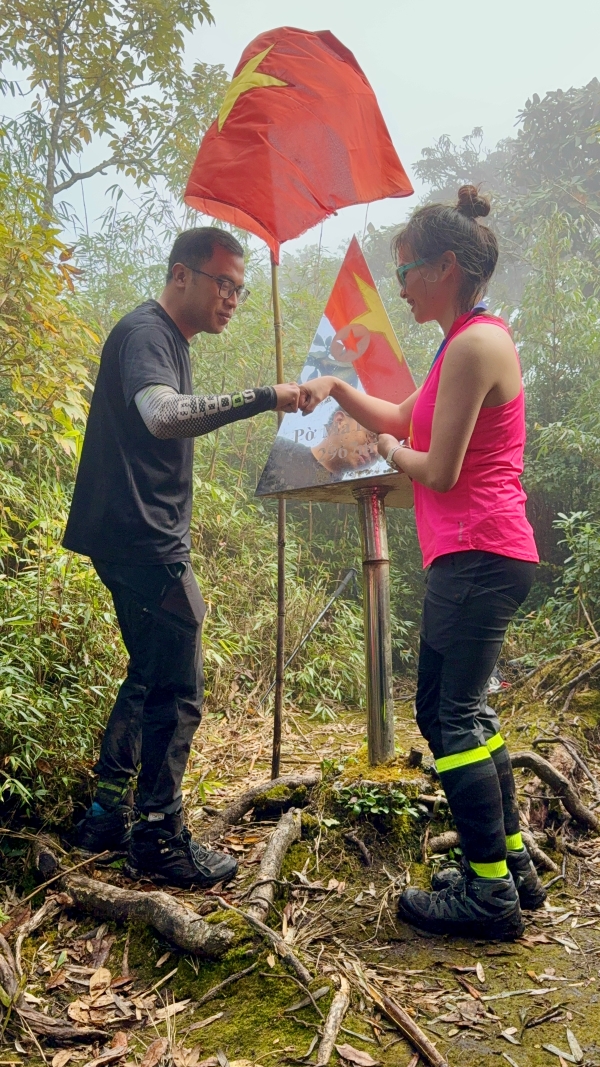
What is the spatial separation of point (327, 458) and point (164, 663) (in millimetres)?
1009

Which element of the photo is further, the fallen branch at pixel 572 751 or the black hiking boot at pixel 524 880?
the fallen branch at pixel 572 751

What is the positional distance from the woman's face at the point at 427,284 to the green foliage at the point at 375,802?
1553 mm

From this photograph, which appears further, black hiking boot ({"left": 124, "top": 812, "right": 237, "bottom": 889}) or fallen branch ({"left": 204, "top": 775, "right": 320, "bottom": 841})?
fallen branch ({"left": 204, "top": 775, "right": 320, "bottom": 841})

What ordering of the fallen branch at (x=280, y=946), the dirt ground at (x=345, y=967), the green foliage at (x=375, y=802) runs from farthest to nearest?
the green foliage at (x=375, y=802), the fallen branch at (x=280, y=946), the dirt ground at (x=345, y=967)

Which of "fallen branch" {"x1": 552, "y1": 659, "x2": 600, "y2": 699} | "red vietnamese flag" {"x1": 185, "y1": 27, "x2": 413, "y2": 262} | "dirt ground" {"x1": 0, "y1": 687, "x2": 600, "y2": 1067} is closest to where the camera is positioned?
"dirt ground" {"x1": 0, "y1": 687, "x2": 600, "y2": 1067}

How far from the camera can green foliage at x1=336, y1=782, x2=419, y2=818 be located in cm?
232

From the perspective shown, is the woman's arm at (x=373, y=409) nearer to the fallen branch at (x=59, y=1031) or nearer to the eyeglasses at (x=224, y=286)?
the eyeglasses at (x=224, y=286)

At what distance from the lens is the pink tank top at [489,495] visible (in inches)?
72.5

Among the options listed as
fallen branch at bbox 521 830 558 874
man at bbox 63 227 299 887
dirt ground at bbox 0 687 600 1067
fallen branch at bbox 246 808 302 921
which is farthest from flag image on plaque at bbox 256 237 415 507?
fallen branch at bbox 521 830 558 874

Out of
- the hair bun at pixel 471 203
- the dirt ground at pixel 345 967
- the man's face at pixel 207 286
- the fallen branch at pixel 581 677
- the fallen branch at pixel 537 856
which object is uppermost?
the hair bun at pixel 471 203

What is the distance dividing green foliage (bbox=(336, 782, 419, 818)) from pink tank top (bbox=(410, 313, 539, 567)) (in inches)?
37.0

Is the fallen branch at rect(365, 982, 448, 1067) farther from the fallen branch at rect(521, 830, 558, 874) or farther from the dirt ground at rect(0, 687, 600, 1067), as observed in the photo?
the fallen branch at rect(521, 830, 558, 874)

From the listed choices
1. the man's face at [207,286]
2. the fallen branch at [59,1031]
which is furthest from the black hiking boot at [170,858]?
the man's face at [207,286]

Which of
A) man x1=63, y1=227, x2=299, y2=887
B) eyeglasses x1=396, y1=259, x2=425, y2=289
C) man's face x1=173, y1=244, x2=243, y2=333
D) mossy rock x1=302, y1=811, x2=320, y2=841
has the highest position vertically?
man's face x1=173, y1=244, x2=243, y2=333
